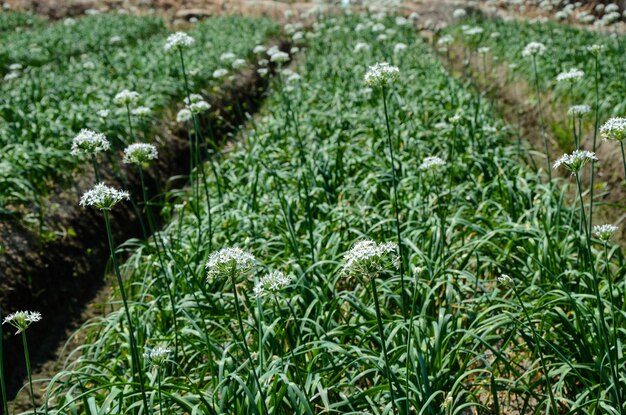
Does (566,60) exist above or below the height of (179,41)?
below

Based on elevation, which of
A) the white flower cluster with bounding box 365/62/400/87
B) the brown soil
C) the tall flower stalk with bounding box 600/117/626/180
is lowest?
the brown soil

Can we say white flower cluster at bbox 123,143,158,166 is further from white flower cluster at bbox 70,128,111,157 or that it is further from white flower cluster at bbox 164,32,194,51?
white flower cluster at bbox 164,32,194,51

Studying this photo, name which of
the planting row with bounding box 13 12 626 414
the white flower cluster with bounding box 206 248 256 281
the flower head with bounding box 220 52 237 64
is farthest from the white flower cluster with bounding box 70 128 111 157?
the flower head with bounding box 220 52 237 64

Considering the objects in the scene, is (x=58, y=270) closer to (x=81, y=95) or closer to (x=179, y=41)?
(x=179, y=41)

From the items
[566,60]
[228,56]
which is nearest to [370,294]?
[228,56]

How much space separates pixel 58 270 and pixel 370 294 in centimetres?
362

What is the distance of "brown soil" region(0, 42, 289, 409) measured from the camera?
5.34 m

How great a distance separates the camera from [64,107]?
8.77 metres

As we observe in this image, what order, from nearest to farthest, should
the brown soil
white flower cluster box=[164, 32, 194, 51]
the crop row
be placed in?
white flower cluster box=[164, 32, 194, 51] → the brown soil → the crop row

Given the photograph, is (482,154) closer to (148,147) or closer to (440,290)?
(440,290)

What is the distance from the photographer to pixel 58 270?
247 inches

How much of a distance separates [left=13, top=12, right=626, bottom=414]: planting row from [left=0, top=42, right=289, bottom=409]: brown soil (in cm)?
60

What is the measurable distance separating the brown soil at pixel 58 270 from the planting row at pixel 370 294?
605 mm

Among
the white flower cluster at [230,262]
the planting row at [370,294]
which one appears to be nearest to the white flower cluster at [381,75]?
the planting row at [370,294]
